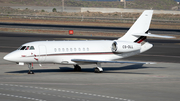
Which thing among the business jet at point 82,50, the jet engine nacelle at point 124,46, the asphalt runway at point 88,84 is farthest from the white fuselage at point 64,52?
the asphalt runway at point 88,84

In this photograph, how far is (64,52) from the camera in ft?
104

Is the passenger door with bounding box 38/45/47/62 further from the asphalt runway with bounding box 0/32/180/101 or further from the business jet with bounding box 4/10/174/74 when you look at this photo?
the asphalt runway with bounding box 0/32/180/101

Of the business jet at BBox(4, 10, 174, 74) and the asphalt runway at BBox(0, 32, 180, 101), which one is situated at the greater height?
the business jet at BBox(4, 10, 174, 74)

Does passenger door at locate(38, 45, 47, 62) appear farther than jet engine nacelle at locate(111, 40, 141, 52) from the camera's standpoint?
No

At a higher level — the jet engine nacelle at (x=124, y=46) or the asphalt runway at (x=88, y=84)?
the jet engine nacelle at (x=124, y=46)

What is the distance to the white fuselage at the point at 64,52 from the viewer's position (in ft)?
98.9

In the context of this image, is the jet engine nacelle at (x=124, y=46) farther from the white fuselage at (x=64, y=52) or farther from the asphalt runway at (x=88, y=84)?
the asphalt runway at (x=88, y=84)

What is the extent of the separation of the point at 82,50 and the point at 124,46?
4380 mm

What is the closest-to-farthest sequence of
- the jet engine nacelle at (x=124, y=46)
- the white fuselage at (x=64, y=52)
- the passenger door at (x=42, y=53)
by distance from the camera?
the white fuselage at (x=64, y=52)
the passenger door at (x=42, y=53)
the jet engine nacelle at (x=124, y=46)

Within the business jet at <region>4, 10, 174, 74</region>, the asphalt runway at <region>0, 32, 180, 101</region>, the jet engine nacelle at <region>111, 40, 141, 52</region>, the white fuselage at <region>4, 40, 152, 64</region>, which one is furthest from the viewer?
the jet engine nacelle at <region>111, 40, 141, 52</region>

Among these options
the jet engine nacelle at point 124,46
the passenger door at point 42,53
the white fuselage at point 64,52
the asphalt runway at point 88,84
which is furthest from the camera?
the jet engine nacelle at point 124,46

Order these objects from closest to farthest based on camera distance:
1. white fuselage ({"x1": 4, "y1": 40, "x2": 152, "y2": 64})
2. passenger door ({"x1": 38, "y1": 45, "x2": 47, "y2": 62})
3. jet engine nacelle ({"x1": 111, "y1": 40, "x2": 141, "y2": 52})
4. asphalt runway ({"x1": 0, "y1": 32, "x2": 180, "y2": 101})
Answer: asphalt runway ({"x1": 0, "y1": 32, "x2": 180, "y2": 101}), white fuselage ({"x1": 4, "y1": 40, "x2": 152, "y2": 64}), passenger door ({"x1": 38, "y1": 45, "x2": 47, "y2": 62}), jet engine nacelle ({"x1": 111, "y1": 40, "x2": 141, "y2": 52})

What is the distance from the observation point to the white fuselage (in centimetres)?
3016

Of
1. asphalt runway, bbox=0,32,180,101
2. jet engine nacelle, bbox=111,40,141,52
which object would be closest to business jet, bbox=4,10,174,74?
jet engine nacelle, bbox=111,40,141,52
